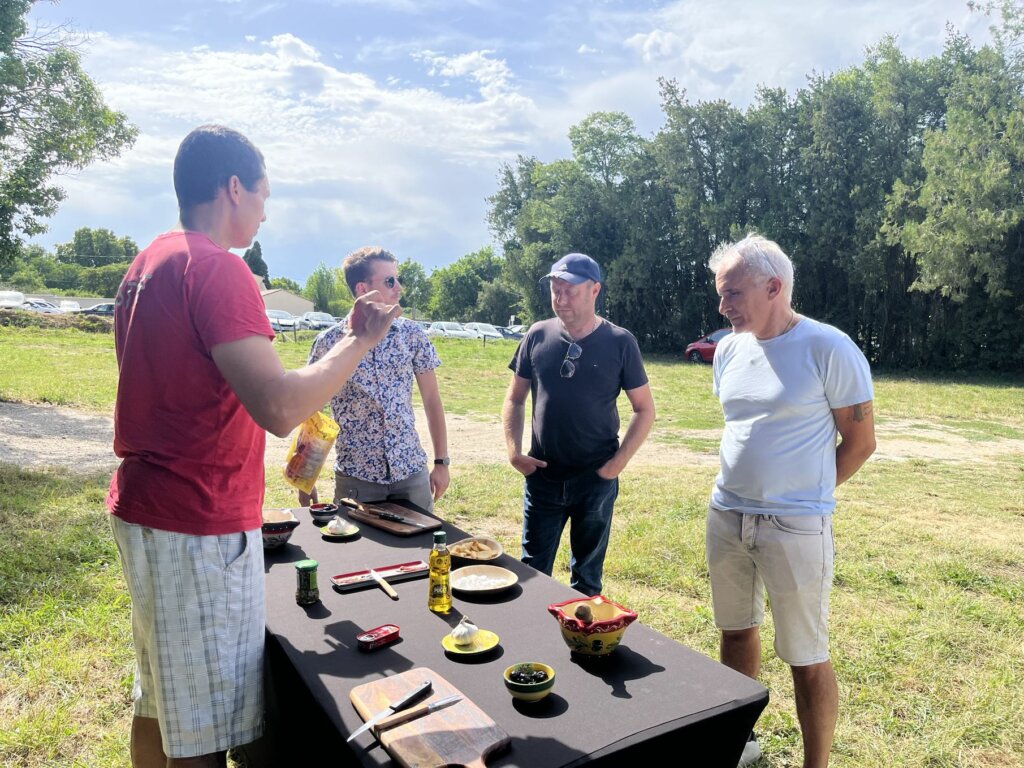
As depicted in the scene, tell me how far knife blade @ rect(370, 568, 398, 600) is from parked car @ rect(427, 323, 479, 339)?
115 feet

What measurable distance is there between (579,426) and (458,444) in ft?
20.0

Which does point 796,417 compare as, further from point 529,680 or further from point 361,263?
point 361,263

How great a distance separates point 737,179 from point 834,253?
470 centimetres

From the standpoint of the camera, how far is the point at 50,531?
526 cm

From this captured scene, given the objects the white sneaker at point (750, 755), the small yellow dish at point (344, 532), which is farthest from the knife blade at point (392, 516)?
the white sneaker at point (750, 755)

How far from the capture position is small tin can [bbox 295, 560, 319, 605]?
2143mm

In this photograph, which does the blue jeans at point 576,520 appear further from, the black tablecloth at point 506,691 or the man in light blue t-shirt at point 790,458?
the black tablecloth at point 506,691

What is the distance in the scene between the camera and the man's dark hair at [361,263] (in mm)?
3154

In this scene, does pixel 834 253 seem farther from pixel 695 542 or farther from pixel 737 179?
pixel 695 542

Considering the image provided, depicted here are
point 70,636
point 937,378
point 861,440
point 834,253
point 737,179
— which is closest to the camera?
point 861,440

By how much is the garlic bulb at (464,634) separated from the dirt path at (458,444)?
20.5 ft

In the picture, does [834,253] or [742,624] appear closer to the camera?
[742,624]

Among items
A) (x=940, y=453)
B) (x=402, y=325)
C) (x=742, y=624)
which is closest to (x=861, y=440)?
(x=742, y=624)

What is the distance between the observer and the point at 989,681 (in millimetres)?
3236
